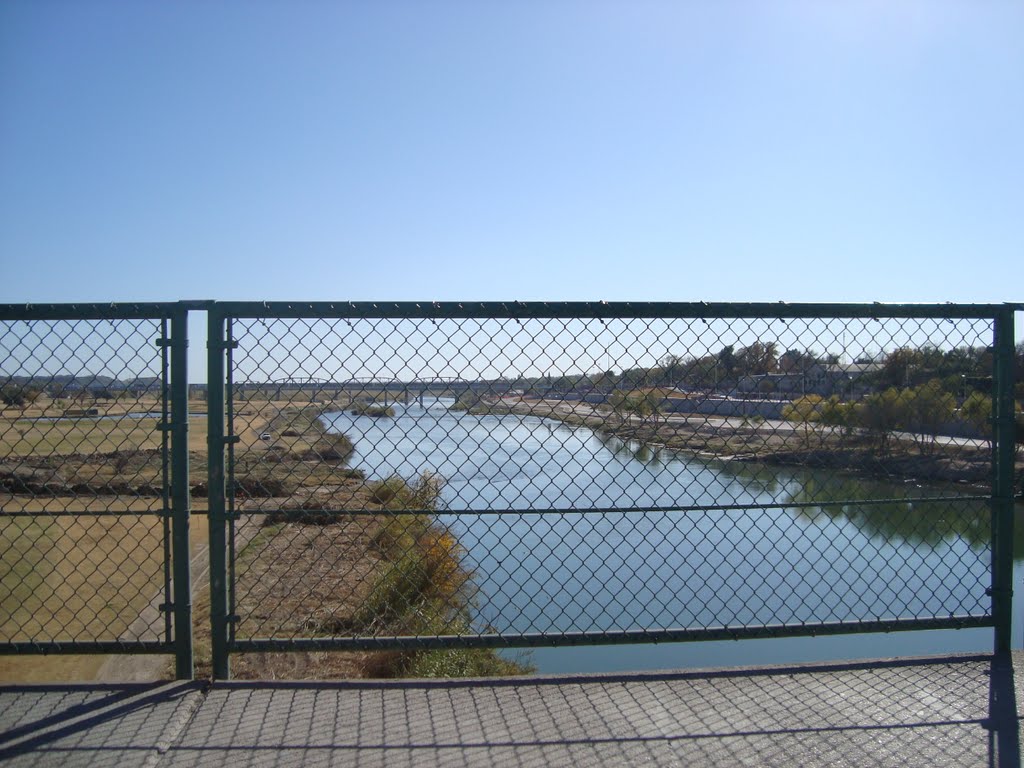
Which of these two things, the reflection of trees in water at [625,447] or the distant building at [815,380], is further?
the reflection of trees in water at [625,447]

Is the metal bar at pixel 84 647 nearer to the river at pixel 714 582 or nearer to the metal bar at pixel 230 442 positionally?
the metal bar at pixel 230 442

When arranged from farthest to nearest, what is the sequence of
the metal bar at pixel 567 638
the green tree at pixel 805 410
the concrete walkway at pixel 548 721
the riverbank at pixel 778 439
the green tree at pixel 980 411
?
the green tree at pixel 805 410 → the riverbank at pixel 778 439 → the green tree at pixel 980 411 → the metal bar at pixel 567 638 → the concrete walkway at pixel 548 721

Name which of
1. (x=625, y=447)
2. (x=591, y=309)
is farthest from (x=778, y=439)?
(x=591, y=309)

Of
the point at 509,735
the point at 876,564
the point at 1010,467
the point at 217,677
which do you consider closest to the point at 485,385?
the point at 509,735

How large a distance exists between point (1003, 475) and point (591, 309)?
182 centimetres

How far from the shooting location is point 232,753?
2.46 m

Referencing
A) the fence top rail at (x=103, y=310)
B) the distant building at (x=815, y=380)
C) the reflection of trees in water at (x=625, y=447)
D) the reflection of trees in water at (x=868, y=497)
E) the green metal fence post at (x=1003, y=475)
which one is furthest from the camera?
the reflection of trees in water at (x=625, y=447)

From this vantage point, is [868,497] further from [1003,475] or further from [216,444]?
[216,444]

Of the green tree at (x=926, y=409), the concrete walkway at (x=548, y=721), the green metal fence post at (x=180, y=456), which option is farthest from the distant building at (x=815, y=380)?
the green metal fence post at (x=180, y=456)

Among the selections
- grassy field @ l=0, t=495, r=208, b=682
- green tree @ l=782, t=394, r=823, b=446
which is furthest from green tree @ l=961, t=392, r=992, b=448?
grassy field @ l=0, t=495, r=208, b=682

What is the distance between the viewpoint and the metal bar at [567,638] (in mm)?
3000

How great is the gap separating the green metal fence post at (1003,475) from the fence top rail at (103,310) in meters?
3.15

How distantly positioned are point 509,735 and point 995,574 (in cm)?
215

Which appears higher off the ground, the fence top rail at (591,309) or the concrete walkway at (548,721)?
the fence top rail at (591,309)
